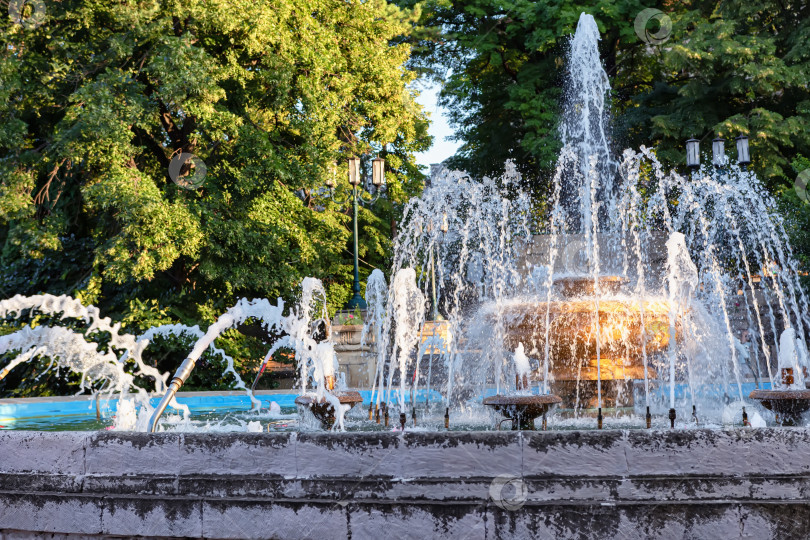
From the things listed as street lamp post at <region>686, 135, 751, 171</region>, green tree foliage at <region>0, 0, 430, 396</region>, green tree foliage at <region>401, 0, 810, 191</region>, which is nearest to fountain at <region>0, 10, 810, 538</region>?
green tree foliage at <region>0, 0, 430, 396</region>

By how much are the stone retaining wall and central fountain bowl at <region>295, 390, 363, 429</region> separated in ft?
7.00

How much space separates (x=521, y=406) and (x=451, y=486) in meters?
1.57

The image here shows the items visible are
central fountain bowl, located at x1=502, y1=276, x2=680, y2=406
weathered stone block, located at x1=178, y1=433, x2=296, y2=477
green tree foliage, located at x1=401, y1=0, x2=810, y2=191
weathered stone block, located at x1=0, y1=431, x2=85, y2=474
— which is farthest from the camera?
green tree foliage, located at x1=401, y1=0, x2=810, y2=191

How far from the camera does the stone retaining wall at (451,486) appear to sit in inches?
152

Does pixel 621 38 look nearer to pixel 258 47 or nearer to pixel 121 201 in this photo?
pixel 258 47

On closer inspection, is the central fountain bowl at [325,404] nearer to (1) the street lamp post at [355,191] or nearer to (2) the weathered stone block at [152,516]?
(2) the weathered stone block at [152,516]

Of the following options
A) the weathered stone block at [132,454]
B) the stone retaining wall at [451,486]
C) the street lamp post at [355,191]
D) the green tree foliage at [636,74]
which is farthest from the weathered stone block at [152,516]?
the green tree foliage at [636,74]

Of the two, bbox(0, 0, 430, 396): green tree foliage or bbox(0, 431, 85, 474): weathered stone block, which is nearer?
bbox(0, 431, 85, 474): weathered stone block

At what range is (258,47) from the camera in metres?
16.0

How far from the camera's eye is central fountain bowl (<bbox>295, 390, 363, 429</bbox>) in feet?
21.0

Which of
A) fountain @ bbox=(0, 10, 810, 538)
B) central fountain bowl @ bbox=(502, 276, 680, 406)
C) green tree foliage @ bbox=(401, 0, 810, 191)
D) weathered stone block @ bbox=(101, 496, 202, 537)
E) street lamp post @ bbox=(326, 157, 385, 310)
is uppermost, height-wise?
green tree foliage @ bbox=(401, 0, 810, 191)

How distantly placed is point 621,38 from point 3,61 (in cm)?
1695

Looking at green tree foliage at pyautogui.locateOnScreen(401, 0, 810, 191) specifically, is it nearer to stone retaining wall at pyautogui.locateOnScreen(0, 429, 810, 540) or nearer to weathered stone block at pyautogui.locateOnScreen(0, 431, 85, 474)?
stone retaining wall at pyautogui.locateOnScreen(0, 429, 810, 540)

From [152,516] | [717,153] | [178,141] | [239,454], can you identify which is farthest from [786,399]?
[178,141]
